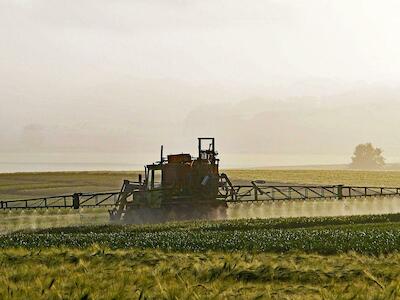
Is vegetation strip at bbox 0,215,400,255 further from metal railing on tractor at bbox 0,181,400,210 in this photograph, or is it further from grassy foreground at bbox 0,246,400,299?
metal railing on tractor at bbox 0,181,400,210

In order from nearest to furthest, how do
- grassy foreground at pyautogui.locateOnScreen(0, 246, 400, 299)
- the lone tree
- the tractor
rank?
grassy foreground at pyautogui.locateOnScreen(0, 246, 400, 299) → the tractor → the lone tree

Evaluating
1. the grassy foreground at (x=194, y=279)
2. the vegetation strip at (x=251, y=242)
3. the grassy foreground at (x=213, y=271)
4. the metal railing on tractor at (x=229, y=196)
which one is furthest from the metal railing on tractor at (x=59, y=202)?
the grassy foreground at (x=194, y=279)

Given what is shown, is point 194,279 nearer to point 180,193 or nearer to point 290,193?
point 180,193

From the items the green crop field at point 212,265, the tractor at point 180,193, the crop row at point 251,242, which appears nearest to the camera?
the green crop field at point 212,265

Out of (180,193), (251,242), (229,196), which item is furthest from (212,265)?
(229,196)

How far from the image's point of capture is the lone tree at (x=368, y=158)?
554 feet

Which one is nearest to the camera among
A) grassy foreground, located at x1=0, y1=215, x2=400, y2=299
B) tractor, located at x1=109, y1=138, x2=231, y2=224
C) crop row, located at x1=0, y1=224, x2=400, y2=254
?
grassy foreground, located at x1=0, y1=215, x2=400, y2=299

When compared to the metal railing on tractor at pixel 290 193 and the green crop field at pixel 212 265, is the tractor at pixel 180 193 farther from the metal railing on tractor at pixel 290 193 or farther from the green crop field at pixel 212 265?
the green crop field at pixel 212 265

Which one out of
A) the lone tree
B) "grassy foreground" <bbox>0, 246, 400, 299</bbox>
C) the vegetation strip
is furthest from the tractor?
the lone tree

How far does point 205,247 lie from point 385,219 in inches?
692

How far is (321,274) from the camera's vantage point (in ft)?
41.8

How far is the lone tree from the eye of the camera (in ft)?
554

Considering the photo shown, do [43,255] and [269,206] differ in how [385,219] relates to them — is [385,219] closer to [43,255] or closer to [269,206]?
[269,206]

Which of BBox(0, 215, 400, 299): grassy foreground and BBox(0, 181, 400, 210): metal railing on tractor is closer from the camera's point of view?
BBox(0, 215, 400, 299): grassy foreground
